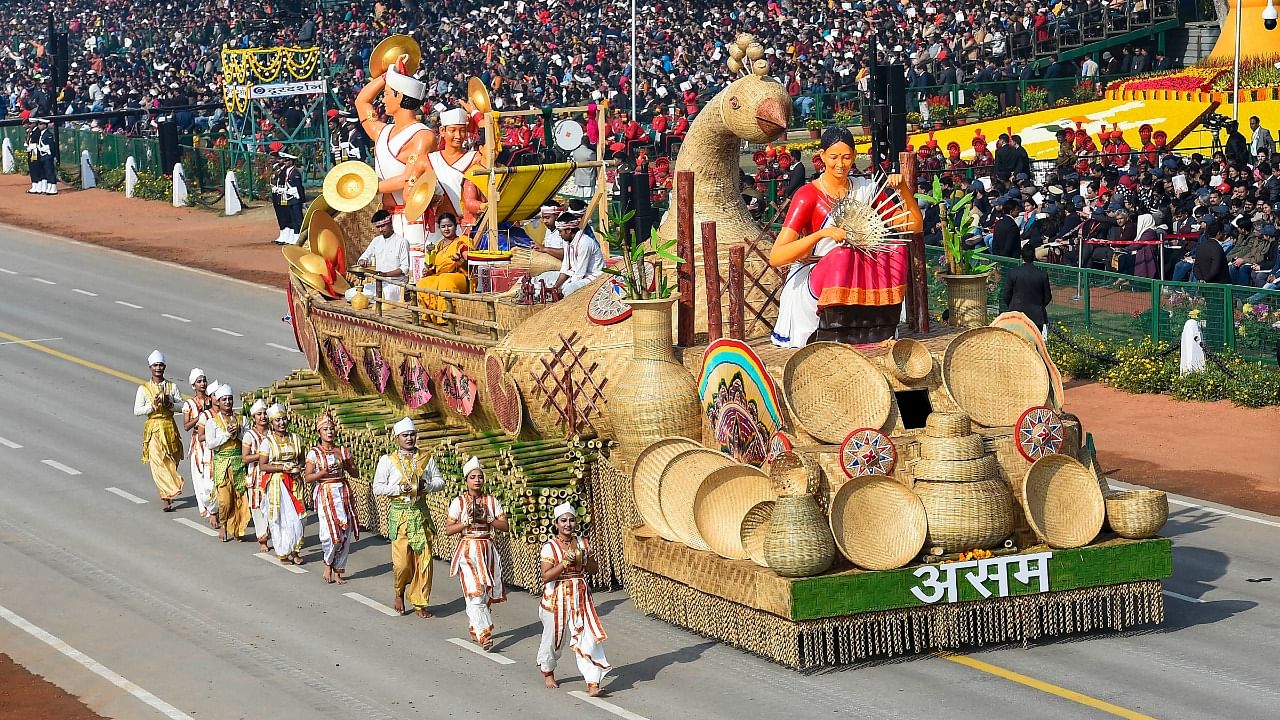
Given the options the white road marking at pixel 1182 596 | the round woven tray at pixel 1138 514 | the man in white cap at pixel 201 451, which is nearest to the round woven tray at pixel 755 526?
the round woven tray at pixel 1138 514

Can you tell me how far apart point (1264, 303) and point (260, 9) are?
1849 inches

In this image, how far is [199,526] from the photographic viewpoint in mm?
21172

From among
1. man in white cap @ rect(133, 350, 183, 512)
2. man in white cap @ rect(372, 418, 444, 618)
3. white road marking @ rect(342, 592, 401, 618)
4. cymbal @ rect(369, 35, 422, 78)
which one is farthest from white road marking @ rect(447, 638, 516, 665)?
cymbal @ rect(369, 35, 422, 78)

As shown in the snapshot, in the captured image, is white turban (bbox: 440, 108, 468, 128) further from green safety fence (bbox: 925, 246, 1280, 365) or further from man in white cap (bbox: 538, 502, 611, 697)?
green safety fence (bbox: 925, 246, 1280, 365)

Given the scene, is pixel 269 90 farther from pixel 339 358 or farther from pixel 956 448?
pixel 956 448

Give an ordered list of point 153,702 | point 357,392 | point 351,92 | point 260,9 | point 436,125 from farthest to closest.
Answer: point 260,9 → point 351,92 → point 436,125 → point 357,392 → point 153,702

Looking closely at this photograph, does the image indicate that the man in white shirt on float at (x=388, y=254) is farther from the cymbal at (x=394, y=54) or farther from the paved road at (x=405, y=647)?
the paved road at (x=405, y=647)

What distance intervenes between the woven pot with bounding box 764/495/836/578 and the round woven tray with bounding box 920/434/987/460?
1.07 metres

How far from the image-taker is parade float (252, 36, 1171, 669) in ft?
51.1

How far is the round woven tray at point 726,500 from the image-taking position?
53.2 feet

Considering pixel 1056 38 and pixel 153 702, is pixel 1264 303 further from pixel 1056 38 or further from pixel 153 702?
pixel 1056 38

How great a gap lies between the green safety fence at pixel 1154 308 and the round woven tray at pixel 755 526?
1152 cm

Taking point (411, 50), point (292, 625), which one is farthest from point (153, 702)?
point (411, 50)

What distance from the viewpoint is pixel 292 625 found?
17.5 metres
